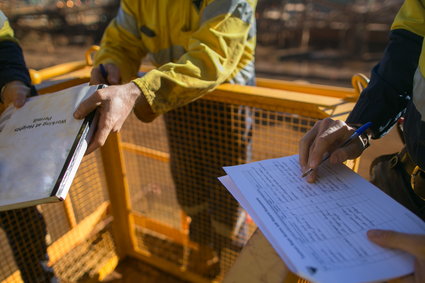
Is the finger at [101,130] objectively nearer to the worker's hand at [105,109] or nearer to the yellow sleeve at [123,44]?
the worker's hand at [105,109]

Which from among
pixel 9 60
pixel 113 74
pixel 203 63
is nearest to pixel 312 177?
pixel 203 63

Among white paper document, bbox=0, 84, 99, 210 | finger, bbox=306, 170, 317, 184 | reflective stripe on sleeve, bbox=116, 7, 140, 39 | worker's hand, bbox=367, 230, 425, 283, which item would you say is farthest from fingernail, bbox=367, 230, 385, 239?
reflective stripe on sleeve, bbox=116, 7, 140, 39

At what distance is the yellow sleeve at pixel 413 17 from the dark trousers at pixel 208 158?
73 cm

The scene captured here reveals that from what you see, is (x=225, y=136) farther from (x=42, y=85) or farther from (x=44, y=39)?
(x=44, y=39)

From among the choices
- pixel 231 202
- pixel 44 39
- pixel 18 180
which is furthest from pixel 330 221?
pixel 44 39

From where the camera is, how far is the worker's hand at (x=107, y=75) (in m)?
1.49

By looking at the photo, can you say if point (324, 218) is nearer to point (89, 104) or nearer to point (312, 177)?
point (312, 177)

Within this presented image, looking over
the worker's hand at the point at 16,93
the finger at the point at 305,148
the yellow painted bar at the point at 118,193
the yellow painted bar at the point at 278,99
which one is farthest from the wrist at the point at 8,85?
the finger at the point at 305,148

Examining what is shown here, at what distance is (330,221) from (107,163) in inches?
62.2

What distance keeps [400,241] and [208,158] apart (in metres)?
1.20

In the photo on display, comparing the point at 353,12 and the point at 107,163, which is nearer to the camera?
the point at 107,163

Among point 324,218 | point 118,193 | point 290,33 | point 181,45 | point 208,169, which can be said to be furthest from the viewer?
point 290,33

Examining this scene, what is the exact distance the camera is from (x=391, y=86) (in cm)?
110

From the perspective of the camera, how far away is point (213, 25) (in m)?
1.30
